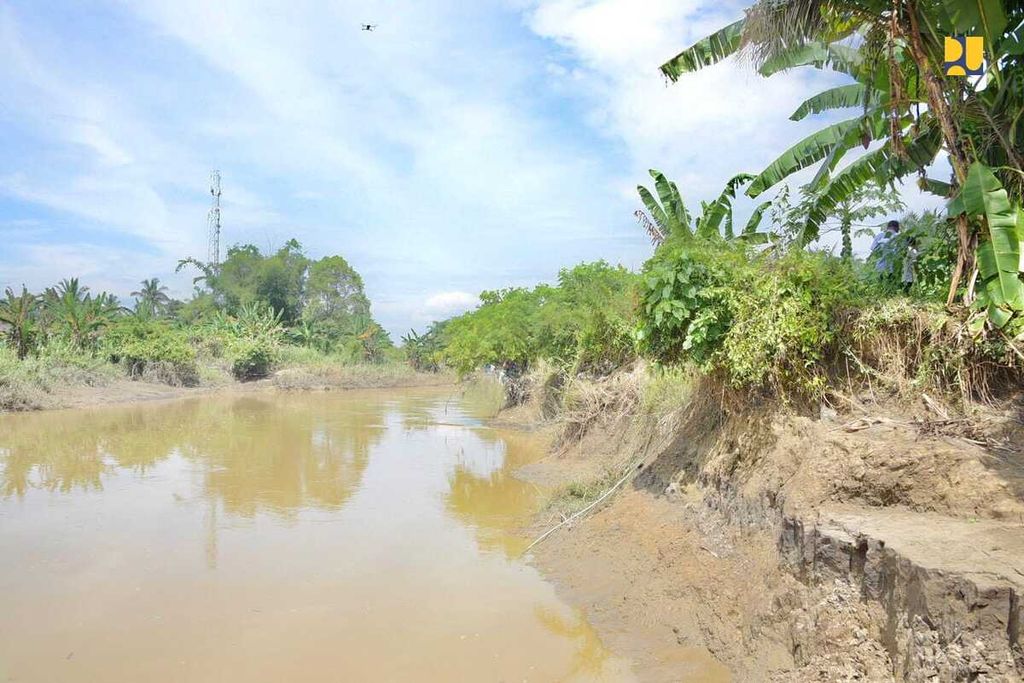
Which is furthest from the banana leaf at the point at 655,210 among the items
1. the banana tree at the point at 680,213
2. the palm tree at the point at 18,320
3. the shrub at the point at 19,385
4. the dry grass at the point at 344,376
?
the dry grass at the point at 344,376

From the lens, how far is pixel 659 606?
7.11 meters

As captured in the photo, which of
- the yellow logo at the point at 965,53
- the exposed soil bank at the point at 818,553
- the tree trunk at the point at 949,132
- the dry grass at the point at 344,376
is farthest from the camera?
the dry grass at the point at 344,376

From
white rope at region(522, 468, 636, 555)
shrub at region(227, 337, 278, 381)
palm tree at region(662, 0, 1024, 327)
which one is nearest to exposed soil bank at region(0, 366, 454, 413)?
shrub at region(227, 337, 278, 381)

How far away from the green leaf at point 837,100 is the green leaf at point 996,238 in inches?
175

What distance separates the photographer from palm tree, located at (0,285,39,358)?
32156 millimetres

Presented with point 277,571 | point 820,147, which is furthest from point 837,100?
point 277,571

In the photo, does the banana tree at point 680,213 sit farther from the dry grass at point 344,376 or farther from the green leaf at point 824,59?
the dry grass at point 344,376

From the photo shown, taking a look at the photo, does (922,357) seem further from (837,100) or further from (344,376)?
(344,376)

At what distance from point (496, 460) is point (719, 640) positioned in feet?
36.4

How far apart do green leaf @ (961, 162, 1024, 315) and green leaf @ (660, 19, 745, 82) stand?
3776 mm

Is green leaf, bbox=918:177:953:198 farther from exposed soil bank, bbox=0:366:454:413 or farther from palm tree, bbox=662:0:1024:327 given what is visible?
exposed soil bank, bbox=0:366:454:413

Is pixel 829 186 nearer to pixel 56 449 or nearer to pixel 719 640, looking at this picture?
pixel 719 640

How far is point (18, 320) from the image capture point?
32250 millimetres

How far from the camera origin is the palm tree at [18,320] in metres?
32.2
